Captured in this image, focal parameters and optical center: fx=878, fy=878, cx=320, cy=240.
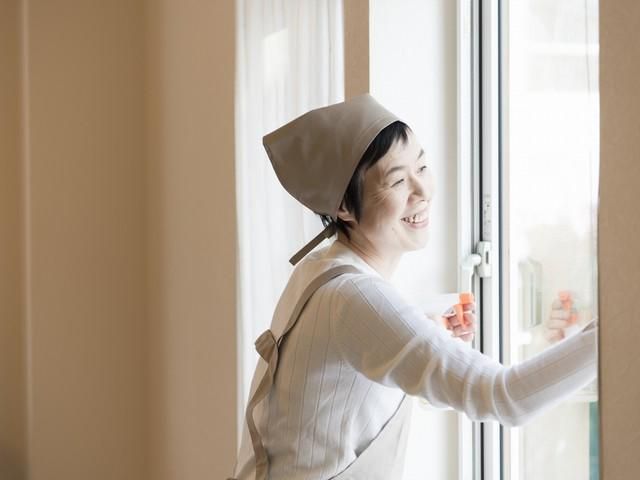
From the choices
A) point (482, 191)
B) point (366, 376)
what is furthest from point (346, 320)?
point (482, 191)

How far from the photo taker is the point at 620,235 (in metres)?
1.03

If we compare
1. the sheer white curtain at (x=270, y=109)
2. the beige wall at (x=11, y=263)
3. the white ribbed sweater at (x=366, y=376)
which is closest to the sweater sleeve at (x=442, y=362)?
the white ribbed sweater at (x=366, y=376)

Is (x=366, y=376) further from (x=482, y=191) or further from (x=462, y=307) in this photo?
(x=482, y=191)

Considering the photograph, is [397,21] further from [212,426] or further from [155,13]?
[155,13]

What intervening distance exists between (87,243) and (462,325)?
7.91 feet

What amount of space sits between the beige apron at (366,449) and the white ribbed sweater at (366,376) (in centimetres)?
1

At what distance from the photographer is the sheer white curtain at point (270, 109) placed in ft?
7.15

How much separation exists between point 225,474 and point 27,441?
130 cm

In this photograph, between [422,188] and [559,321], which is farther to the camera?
[559,321]

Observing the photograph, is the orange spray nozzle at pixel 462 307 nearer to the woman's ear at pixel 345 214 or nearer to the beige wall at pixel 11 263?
the woman's ear at pixel 345 214

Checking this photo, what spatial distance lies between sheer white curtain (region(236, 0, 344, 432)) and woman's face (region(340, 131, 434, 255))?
638 millimetres

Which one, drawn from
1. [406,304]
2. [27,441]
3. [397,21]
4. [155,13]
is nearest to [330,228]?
[406,304]

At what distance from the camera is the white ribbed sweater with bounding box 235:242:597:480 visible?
120 cm

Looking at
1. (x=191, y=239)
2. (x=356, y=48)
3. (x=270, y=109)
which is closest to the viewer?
(x=356, y=48)
